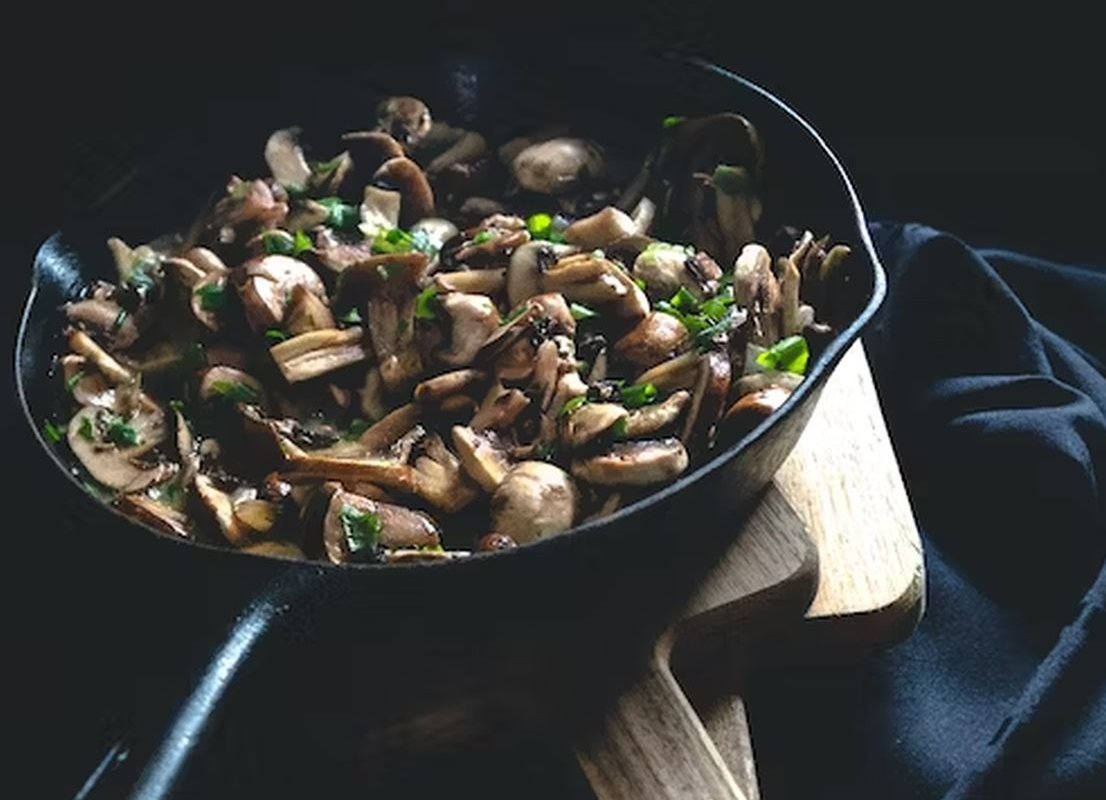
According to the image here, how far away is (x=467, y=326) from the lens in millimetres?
1466

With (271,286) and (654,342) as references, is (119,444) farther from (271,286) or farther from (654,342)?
(654,342)

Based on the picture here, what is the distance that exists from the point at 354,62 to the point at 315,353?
33.1 inches

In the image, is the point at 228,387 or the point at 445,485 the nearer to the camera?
the point at 445,485

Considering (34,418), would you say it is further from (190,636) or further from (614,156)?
(614,156)

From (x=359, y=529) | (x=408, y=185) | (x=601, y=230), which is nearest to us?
(x=359, y=529)

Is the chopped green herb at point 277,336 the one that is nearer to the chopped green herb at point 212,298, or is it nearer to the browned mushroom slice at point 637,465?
the chopped green herb at point 212,298

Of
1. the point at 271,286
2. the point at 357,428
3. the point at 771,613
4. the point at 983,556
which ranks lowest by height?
the point at 983,556

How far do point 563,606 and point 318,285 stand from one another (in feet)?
1.60

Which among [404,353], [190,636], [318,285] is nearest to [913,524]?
[404,353]

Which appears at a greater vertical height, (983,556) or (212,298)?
(212,298)

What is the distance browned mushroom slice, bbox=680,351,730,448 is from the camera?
1.40m

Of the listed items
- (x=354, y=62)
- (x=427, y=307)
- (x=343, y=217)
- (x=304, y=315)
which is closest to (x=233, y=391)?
(x=304, y=315)

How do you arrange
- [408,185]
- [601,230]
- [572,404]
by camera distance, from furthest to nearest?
[408,185], [601,230], [572,404]

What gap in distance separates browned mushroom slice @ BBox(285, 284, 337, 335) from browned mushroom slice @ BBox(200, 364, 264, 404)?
0.07 metres
